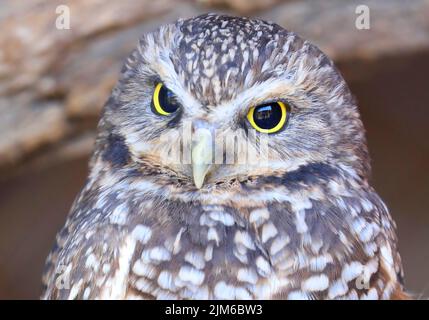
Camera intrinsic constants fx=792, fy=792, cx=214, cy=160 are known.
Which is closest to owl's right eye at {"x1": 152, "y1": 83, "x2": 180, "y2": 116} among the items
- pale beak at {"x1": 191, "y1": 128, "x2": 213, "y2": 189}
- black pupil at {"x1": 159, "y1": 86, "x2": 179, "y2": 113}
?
black pupil at {"x1": 159, "y1": 86, "x2": 179, "y2": 113}

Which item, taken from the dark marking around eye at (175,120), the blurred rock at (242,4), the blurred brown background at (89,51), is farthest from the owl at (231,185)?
the blurred rock at (242,4)

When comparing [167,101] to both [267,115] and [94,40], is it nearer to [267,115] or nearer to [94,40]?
[267,115]

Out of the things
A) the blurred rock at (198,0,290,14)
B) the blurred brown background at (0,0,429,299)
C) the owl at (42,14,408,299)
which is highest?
the blurred rock at (198,0,290,14)

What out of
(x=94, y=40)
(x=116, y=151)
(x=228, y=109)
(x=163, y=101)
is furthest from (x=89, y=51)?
(x=228, y=109)

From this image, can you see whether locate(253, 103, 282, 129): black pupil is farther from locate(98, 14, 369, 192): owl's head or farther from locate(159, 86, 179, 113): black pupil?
locate(159, 86, 179, 113): black pupil

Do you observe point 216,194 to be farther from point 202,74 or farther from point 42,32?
point 42,32

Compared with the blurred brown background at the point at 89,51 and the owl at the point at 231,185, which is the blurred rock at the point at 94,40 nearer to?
the blurred brown background at the point at 89,51

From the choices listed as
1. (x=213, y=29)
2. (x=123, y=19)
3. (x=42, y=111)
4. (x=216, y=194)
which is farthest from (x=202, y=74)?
(x=42, y=111)
